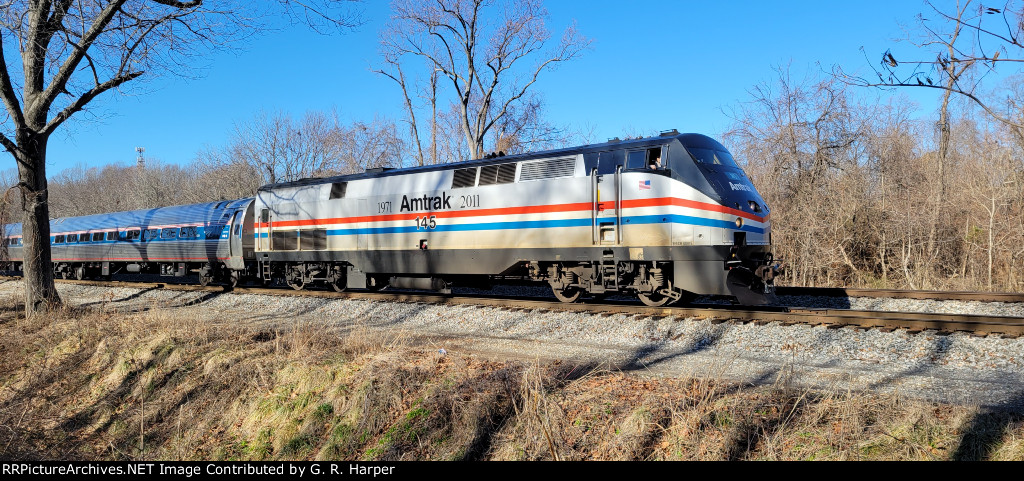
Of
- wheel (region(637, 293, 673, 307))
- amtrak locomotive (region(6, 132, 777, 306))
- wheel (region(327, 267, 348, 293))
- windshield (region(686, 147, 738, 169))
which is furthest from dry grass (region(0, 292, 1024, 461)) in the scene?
wheel (region(327, 267, 348, 293))

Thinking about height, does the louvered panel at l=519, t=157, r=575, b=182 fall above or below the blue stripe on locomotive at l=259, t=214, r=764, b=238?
above

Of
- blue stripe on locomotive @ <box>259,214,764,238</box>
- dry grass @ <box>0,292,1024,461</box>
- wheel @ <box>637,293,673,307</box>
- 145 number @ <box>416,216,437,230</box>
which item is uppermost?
145 number @ <box>416,216,437,230</box>

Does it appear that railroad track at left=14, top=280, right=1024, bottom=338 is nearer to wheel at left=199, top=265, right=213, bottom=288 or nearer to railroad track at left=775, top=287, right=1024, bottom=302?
railroad track at left=775, top=287, right=1024, bottom=302

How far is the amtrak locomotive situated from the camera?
35.3 feet

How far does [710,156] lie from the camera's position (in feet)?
37.2

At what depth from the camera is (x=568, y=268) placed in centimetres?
1235

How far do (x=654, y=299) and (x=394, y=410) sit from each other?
7178 mm

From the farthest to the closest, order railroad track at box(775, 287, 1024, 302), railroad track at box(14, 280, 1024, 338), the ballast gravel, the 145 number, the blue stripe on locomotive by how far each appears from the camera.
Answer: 1. the 145 number
2. railroad track at box(775, 287, 1024, 302)
3. the blue stripe on locomotive
4. railroad track at box(14, 280, 1024, 338)
5. the ballast gravel

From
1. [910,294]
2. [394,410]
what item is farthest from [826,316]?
[394,410]

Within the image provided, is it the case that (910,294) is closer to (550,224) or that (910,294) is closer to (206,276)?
(550,224)

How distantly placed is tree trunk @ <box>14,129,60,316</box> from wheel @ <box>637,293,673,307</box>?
13.4 m

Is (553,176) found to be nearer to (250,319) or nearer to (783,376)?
(783,376)

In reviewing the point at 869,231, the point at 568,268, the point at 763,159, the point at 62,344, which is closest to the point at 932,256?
the point at 869,231

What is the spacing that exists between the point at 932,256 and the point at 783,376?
1572cm
